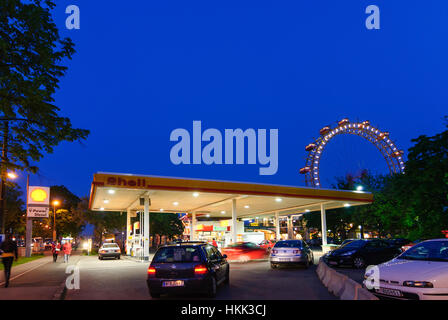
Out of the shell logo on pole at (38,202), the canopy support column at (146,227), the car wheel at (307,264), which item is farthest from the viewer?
the shell logo on pole at (38,202)

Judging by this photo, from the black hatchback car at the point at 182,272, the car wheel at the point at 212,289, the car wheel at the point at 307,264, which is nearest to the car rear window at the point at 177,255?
the black hatchback car at the point at 182,272

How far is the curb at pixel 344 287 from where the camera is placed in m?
6.93

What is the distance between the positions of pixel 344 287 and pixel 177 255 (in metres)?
4.27

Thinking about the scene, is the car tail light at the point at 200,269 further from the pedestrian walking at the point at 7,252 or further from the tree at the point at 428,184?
the tree at the point at 428,184

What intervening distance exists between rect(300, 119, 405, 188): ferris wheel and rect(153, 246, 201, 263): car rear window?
46.1 metres

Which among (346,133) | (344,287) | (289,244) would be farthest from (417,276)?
(346,133)

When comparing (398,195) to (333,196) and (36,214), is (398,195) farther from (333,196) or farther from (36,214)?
(36,214)

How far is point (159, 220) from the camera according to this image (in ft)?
188

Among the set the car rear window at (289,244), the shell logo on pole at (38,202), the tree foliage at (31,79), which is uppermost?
the tree foliage at (31,79)

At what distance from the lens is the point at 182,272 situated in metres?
9.79

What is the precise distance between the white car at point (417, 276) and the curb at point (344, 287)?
1.48ft

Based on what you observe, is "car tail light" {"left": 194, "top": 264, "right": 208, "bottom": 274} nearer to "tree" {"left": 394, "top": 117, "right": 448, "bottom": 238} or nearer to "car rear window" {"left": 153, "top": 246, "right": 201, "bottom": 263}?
"car rear window" {"left": 153, "top": 246, "right": 201, "bottom": 263}

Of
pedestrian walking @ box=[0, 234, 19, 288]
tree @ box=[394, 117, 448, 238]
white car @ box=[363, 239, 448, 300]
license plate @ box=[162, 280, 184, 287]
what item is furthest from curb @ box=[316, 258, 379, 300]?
pedestrian walking @ box=[0, 234, 19, 288]
